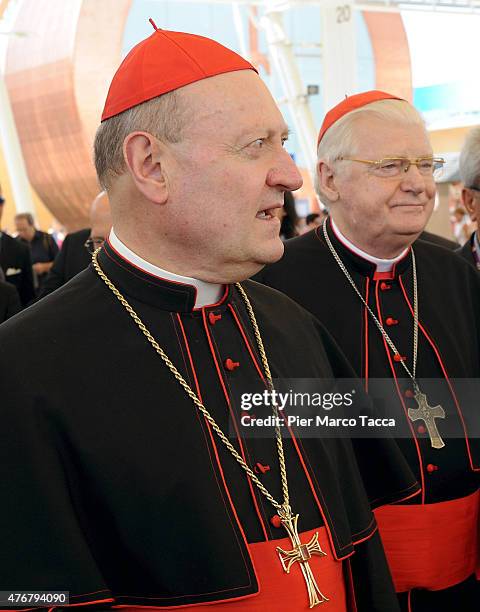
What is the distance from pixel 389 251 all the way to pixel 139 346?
117cm

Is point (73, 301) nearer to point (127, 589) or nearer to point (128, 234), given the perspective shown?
point (128, 234)

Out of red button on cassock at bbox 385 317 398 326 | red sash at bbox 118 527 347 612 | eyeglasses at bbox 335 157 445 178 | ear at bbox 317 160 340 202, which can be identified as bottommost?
red sash at bbox 118 527 347 612

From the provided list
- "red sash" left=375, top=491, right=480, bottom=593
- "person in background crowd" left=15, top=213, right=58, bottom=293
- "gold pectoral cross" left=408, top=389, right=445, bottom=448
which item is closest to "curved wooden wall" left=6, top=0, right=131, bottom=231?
"person in background crowd" left=15, top=213, right=58, bottom=293

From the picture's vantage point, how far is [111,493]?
1.60 metres

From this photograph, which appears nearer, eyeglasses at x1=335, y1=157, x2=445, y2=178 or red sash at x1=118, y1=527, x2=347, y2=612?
red sash at x1=118, y1=527, x2=347, y2=612

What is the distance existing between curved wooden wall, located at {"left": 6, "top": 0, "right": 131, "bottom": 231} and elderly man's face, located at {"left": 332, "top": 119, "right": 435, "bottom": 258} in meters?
11.3

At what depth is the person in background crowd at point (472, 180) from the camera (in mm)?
3346

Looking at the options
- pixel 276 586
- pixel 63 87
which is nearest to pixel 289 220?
pixel 276 586

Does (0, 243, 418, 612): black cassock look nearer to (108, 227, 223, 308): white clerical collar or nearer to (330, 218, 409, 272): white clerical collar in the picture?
(108, 227, 223, 308): white clerical collar

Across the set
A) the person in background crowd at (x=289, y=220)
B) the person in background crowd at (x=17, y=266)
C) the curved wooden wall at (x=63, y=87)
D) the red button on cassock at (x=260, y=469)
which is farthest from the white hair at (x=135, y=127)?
the curved wooden wall at (x=63, y=87)

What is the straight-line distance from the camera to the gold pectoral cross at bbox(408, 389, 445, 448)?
2.49 m

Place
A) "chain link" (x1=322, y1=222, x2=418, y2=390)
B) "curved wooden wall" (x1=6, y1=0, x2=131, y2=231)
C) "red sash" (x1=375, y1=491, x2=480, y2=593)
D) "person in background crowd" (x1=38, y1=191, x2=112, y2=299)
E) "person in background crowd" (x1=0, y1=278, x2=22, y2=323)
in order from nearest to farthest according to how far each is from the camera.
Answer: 1. "red sash" (x1=375, y1=491, x2=480, y2=593)
2. "chain link" (x1=322, y1=222, x2=418, y2=390)
3. "person in background crowd" (x1=0, y1=278, x2=22, y2=323)
4. "person in background crowd" (x1=38, y1=191, x2=112, y2=299)
5. "curved wooden wall" (x1=6, y1=0, x2=131, y2=231)

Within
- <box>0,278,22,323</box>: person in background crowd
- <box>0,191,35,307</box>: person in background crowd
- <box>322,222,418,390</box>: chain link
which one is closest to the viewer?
<box>322,222,418,390</box>: chain link

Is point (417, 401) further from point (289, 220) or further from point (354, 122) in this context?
point (289, 220)
